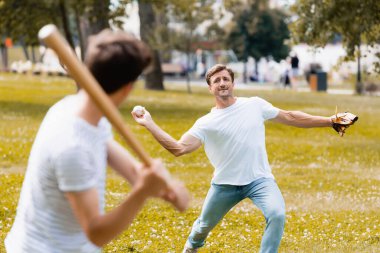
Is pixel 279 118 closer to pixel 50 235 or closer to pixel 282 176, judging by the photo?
pixel 50 235

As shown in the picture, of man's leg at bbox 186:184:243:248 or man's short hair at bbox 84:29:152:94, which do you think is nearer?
man's short hair at bbox 84:29:152:94

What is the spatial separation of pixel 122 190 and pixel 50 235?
9.57 m

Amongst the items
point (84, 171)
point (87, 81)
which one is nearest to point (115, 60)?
point (87, 81)

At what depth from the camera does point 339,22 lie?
66.9 feet

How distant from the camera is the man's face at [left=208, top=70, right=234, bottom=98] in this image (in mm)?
7363

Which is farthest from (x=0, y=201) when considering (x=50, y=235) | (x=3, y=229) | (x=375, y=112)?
(x=375, y=112)

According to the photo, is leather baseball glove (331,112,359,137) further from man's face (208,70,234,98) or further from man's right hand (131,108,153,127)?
man's right hand (131,108,153,127)

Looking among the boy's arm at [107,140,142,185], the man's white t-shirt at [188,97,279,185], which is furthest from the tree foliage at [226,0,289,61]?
the boy's arm at [107,140,142,185]

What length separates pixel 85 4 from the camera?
26.6 m

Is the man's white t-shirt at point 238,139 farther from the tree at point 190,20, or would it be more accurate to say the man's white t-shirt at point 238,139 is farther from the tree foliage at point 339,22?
the tree at point 190,20

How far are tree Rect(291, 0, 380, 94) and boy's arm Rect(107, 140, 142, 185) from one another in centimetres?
1684

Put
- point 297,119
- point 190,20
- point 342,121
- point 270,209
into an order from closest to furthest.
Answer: point 270,209, point 342,121, point 297,119, point 190,20

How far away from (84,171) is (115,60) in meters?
0.46

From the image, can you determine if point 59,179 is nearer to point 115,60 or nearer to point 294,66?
point 115,60
